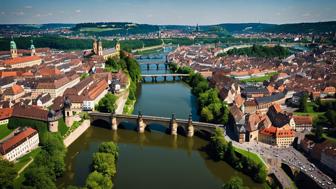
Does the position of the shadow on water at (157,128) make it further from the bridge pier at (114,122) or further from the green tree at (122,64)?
the green tree at (122,64)

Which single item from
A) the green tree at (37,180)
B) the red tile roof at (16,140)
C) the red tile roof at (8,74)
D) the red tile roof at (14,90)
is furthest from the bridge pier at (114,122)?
the red tile roof at (8,74)

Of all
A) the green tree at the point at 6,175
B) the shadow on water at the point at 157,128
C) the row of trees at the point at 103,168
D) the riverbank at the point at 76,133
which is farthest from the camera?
the shadow on water at the point at 157,128

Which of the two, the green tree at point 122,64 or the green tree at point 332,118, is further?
the green tree at point 122,64

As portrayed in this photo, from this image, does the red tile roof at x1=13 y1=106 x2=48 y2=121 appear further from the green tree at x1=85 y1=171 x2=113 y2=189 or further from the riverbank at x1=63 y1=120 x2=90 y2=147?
the green tree at x1=85 y1=171 x2=113 y2=189

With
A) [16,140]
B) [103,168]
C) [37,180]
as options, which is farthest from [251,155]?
[16,140]

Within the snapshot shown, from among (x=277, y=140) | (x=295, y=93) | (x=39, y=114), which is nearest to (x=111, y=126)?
(x=39, y=114)

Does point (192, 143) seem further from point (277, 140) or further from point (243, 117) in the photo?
point (277, 140)
